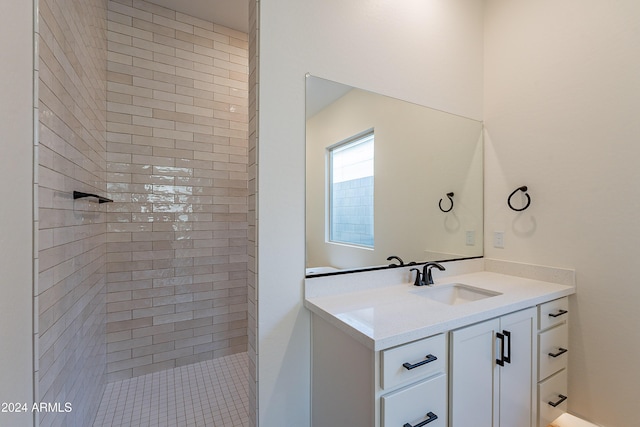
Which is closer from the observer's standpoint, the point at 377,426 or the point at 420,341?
the point at 377,426

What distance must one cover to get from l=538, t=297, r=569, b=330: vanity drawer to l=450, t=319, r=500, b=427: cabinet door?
42cm

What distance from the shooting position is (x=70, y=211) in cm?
131

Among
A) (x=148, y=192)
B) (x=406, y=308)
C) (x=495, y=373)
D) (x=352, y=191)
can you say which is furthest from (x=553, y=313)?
(x=148, y=192)

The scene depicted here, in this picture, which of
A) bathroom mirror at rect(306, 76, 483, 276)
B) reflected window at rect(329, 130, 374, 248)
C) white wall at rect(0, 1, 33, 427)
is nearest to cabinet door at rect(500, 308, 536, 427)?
bathroom mirror at rect(306, 76, 483, 276)

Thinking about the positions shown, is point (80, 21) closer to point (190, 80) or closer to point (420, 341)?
point (190, 80)

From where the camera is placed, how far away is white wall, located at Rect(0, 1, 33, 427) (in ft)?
2.50

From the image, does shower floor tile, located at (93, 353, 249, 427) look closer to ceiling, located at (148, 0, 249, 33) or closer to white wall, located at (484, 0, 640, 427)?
white wall, located at (484, 0, 640, 427)

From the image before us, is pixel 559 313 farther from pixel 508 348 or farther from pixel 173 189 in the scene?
pixel 173 189

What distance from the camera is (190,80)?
236cm

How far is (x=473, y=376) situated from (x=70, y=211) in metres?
2.05

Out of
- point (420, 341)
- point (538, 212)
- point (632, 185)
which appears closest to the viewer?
point (420, 341)

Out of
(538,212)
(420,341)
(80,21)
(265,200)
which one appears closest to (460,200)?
(538,212)

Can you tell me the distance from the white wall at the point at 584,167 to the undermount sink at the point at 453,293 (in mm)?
532

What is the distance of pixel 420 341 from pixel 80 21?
2.36 m
